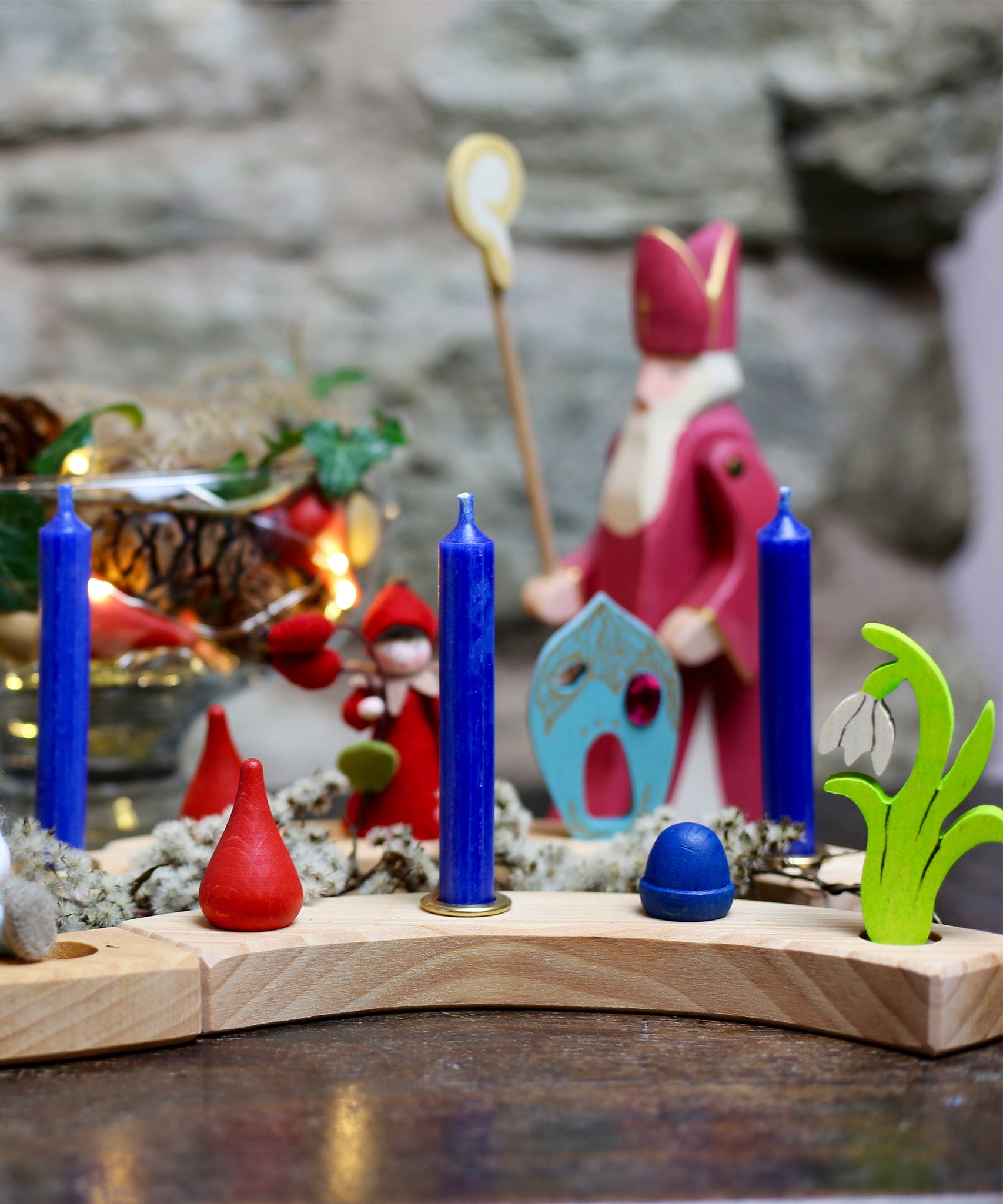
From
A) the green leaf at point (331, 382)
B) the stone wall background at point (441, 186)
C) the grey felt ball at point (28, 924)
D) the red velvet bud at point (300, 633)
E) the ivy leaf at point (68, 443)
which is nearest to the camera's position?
the grey felt ball at point (28, 924)

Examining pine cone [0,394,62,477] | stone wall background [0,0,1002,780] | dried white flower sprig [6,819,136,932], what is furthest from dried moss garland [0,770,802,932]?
stone wall background [0,0,1002,780]

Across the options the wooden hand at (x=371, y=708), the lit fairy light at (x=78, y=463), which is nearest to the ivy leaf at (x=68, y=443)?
the lit fairy light at (x=78, y=463)

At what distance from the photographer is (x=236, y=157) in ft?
3.60

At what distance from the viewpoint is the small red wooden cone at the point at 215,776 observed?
0.67 meters

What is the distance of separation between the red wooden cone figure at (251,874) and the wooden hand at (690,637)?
0.30 m

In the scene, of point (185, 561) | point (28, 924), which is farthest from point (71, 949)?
point (185, 561)

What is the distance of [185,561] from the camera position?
2.33 feet

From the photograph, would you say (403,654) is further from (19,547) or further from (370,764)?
(19,547)

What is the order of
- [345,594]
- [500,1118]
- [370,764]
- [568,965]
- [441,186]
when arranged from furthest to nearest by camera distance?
[441,186]
[345,594]
[370,764]
[568,965]
[500,1118]

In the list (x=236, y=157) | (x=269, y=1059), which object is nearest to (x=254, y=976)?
(x=269, y=1059)

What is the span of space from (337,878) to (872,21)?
89cm

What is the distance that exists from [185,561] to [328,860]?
21 centimetres

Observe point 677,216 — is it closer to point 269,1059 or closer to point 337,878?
point 337,878

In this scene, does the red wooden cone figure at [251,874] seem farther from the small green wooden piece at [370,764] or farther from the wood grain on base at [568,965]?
the small green wooden piece at [370,764]
